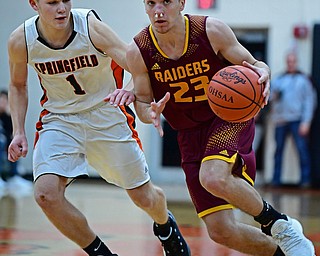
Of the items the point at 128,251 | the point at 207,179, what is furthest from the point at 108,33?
the point at 128,251

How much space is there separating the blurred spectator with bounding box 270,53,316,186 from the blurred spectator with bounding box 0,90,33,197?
163 inches

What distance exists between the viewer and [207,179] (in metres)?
4.87

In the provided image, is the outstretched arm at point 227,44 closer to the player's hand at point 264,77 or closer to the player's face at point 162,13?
the player's hand at point 264,77

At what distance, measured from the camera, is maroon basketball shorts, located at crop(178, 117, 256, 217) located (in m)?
5.05

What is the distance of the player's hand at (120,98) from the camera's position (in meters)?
4.99

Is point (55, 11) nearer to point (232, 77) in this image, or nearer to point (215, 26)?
point (215, 26)

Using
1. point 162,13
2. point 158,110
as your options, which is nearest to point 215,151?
point 158,110

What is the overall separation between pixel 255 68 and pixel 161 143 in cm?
982

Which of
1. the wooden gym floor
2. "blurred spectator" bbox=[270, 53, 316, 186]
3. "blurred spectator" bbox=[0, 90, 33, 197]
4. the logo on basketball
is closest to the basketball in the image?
the logo on basketball

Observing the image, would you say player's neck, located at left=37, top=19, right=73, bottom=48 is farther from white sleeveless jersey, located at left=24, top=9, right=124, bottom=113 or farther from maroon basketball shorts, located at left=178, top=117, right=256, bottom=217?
maroon basketball shorts, located at left=178, top=117, right=256, bottom=217

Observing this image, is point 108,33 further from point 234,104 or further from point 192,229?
point 192,229

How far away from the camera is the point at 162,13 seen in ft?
16.5

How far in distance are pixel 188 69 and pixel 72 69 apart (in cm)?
83

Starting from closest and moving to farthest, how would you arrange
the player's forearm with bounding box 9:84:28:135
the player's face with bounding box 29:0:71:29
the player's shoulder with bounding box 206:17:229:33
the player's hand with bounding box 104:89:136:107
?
the player's hand with bounding box 104:89:136:107 < the player's shoulder with bounding box 206:17:229:33 < the player's face with bounding box 29:0:71:29 < the player's forearm with bounding box 9:84:28:135
